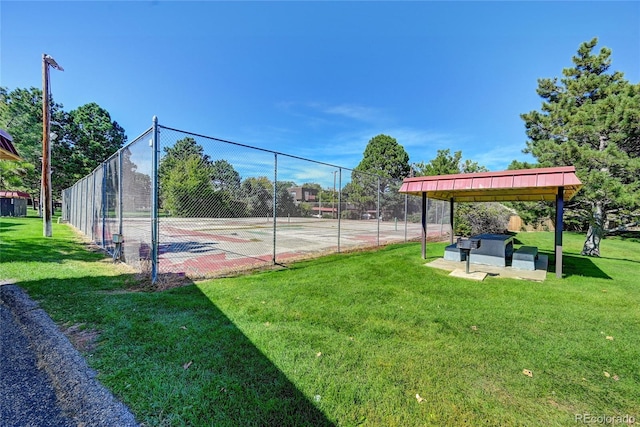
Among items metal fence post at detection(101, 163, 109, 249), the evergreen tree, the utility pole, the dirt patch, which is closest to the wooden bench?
the evergreen tree

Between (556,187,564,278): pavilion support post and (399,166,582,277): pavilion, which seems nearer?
(399,166,582,277): pavilion

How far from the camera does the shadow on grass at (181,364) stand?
1.69m

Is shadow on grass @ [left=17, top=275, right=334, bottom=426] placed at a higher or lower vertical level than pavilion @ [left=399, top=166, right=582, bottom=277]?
lower

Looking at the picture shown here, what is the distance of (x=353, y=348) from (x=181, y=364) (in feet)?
5.00

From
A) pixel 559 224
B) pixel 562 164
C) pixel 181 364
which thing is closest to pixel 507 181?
pixel 559 224

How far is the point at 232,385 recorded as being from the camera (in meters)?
1.95

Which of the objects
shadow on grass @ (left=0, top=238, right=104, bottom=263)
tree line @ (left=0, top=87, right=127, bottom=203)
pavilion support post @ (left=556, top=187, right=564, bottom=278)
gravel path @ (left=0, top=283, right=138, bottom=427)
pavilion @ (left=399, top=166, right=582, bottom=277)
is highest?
tree line @ (left=0, top=87, right=127, bottom=203)

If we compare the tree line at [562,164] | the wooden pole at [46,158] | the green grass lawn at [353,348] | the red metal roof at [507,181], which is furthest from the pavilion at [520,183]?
the wooden pole at [46,158]

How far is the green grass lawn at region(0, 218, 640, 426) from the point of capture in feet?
5.80

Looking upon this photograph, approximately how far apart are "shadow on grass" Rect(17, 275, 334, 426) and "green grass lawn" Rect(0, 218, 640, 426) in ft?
0.04

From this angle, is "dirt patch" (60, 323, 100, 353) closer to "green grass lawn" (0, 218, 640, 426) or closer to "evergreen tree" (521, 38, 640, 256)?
"green grass lawn" (0, 218, 640, 426)

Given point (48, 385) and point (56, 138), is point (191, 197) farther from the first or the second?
point (56, 138)

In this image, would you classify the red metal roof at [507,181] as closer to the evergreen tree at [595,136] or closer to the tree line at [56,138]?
the evergreen tree at [595,136]

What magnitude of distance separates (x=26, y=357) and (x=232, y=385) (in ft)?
6.86
